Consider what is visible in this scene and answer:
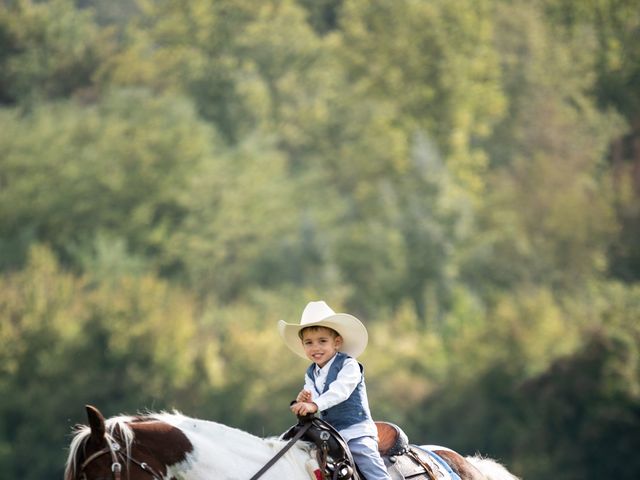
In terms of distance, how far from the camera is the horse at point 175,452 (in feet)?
21.8

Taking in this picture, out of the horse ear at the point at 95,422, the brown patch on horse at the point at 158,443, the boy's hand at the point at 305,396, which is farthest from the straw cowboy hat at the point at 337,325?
the horse ear at the point at 95,422

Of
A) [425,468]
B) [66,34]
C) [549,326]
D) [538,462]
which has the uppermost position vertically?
[66,34]

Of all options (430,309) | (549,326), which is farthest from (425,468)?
(430,309)

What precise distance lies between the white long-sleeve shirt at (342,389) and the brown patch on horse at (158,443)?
955mm

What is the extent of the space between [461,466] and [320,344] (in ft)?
6.64

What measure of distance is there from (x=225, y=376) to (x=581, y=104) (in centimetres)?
3652

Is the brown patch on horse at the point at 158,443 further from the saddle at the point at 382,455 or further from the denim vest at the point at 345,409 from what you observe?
the denim vest at the point at 345,409

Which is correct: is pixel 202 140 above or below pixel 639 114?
below

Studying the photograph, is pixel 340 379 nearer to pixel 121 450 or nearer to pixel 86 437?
pixel 121 450

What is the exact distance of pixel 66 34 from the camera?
70312 mm

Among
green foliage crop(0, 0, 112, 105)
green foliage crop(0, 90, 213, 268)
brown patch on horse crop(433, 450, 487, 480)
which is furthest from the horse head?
green foliage crop(0, 0, 112, 105)

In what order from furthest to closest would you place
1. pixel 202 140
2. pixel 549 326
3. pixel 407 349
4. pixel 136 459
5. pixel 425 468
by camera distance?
1. pixel 202 140
2. pixel 407 349
3. pixel 549 326
4. pixel 425 468
5. pixel 136 459

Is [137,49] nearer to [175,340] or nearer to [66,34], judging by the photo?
[66,34]

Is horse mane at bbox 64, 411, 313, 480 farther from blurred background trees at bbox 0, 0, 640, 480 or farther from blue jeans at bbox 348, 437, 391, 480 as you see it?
blurred background trees at bbox 0, 0, 640, 480
